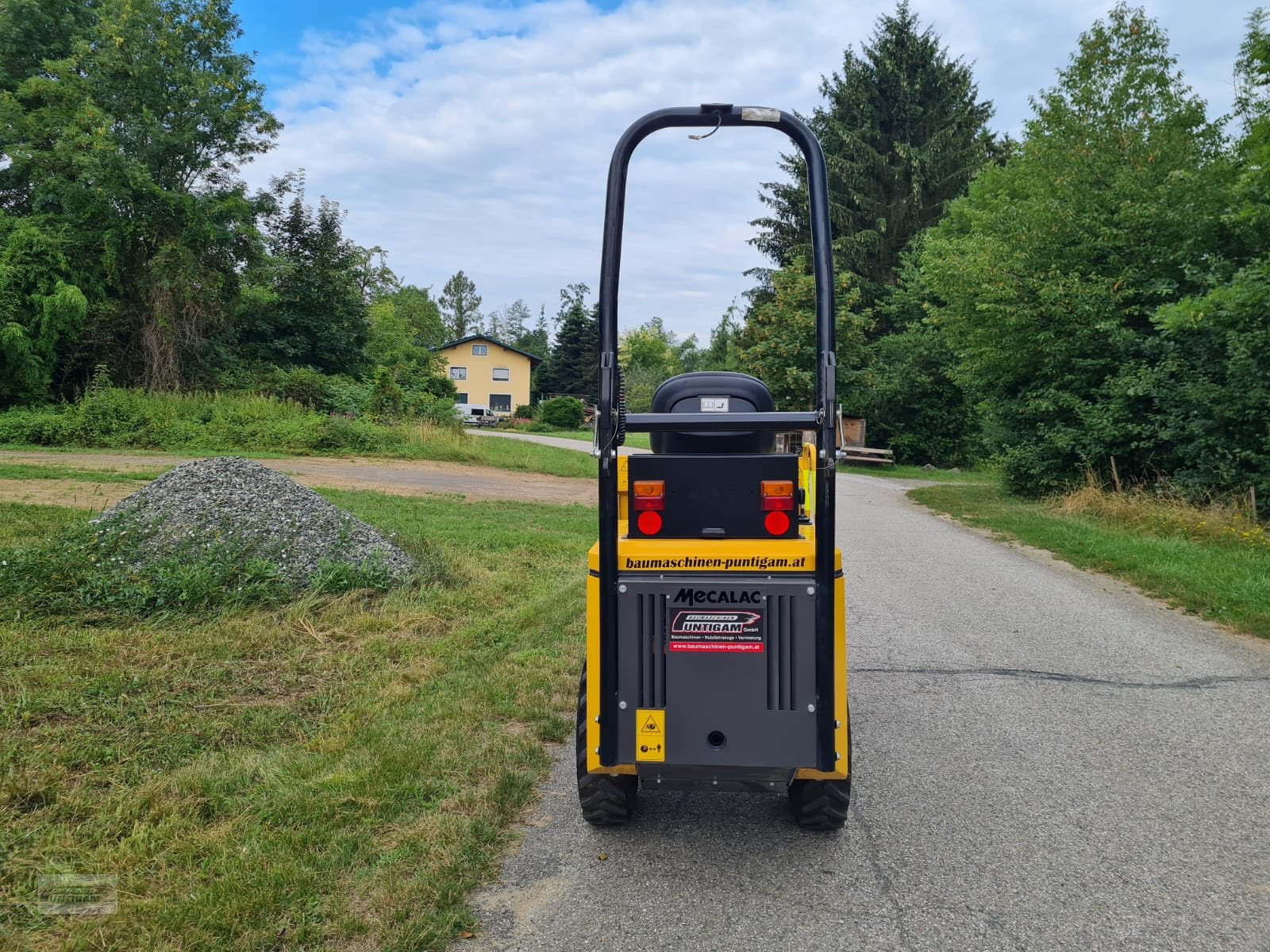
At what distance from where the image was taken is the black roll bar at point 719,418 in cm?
304

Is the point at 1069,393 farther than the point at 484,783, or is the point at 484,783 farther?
the point at 1069,393

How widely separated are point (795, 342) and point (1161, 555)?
790 inches

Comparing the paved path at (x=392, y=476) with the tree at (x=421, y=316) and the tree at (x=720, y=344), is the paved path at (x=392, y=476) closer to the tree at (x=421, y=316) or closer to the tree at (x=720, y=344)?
the tree at (x=720, y=344)

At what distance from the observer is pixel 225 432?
82.6 feet

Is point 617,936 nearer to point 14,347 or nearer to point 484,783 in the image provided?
point 484,783

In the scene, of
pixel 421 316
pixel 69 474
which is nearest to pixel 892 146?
pixel 69 474

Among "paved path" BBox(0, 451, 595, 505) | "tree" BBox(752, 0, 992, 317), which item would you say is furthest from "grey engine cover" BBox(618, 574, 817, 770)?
"tree" BBox(752, 0, 992, 317)

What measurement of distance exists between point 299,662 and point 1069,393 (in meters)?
15.7

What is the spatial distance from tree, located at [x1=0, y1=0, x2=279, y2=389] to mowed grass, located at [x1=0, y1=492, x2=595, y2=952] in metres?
26.8

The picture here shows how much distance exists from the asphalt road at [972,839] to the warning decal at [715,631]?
869mm

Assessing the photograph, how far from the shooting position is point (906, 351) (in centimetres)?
3294

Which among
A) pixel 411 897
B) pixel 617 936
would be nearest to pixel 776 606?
pixel 617 936

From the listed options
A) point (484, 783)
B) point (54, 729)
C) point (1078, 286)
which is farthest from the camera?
point (1078, 286)

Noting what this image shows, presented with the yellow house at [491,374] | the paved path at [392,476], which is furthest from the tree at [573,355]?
the paved path at [392,476]
